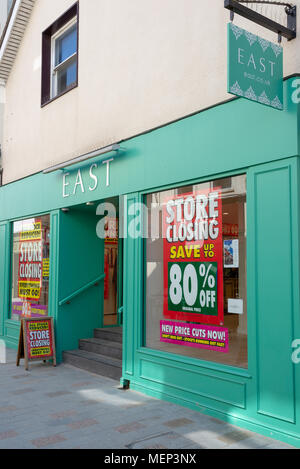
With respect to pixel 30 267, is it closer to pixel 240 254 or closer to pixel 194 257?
pixel 194 257

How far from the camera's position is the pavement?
4277 mm

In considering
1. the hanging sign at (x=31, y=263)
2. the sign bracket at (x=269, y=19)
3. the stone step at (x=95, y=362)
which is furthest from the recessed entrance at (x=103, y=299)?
the sign bracket at (x=269, y=19)

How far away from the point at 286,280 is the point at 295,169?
108cm

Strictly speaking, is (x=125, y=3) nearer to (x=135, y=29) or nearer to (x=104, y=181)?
(x=135, y=29)

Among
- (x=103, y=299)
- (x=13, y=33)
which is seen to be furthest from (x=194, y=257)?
(x=13, y=33)

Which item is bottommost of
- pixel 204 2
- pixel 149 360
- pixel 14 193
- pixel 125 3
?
pixel 149 360

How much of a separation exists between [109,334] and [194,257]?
323 cm

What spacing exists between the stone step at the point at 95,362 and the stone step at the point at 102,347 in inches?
3.5

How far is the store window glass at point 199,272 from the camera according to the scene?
16.5 feet

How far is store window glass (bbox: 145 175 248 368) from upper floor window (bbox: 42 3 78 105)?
380 cm

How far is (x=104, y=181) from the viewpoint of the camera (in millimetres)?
7027

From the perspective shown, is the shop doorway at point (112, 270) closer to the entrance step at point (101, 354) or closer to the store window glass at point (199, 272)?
the entrance step at point (101, 354)

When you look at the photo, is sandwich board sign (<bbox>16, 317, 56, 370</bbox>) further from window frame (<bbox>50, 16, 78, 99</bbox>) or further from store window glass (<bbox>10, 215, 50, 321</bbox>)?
window frame (<bbox>50, 16, 78, 99</bbox>)

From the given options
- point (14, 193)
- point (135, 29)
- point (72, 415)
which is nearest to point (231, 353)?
point (72, 415)
